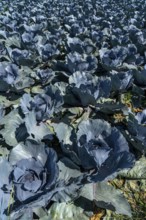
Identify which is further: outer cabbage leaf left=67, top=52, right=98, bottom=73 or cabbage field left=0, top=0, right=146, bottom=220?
outer cabbage leaf left=67, top=52, right=98, bottom=73

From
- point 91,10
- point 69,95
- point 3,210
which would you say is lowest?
point 91,10

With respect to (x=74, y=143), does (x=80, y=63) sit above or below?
below

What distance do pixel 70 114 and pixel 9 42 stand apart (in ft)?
8.78

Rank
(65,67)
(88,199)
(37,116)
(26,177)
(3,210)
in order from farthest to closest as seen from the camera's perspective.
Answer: (65,67), (37,116), (88,199), (26,177), (3,210)

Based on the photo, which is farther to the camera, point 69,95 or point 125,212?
point 69,95

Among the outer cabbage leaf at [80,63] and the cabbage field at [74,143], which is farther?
the outer cabbage leaf at [80,63]

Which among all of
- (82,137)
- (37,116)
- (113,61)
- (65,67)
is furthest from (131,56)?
(82,137)

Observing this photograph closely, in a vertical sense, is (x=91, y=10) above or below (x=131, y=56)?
below

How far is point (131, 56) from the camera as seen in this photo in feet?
15.1

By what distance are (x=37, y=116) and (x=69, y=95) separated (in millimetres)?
569

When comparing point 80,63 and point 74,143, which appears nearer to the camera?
point 74,143

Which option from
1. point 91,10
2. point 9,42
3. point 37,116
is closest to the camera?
point 37,116

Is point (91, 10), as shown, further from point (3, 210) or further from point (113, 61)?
point (3, 210)

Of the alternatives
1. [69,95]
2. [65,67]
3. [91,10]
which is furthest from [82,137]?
[91,10]
